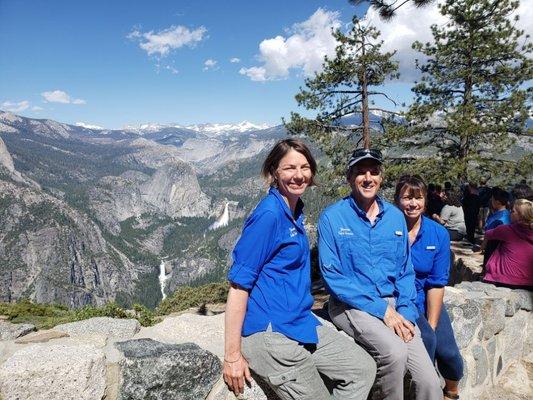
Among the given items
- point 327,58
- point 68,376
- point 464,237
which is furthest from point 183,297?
point 68,376

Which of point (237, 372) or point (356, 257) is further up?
point (356, 257)

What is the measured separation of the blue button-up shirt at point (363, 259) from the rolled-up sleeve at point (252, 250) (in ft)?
2.71

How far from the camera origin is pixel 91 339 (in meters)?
A: 2.58

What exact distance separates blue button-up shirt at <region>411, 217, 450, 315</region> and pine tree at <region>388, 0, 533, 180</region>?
12083mm

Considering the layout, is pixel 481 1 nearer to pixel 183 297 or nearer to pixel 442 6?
pixel 442 6

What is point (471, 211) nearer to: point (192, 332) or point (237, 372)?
point (192, 332)

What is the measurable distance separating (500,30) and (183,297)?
53.3 ft

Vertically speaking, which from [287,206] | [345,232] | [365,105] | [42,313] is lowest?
[42,313]

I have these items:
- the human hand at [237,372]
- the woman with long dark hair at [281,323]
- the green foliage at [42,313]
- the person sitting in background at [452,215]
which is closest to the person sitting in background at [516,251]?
the woman with long dark hair at [281,323]

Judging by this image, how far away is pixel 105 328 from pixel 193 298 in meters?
11.1

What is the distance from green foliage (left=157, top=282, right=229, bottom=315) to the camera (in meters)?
13.0

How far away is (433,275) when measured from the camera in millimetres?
3492

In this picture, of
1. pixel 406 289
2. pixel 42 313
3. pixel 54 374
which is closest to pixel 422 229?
pixel 406 289

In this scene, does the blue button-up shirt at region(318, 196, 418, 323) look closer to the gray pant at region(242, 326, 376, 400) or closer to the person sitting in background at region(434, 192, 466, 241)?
the gray pant at region(242, 326, 376, 400)
